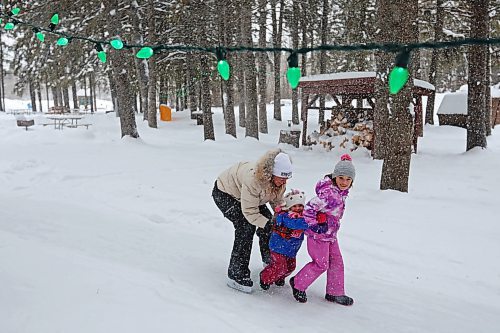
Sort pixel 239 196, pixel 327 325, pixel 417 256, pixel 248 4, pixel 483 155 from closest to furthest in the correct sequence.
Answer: pixel 327 325 < pixel 239 196 < pixel 417 256 < pixel 483 155 < pixel 248 4

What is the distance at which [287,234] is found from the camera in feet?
14.1

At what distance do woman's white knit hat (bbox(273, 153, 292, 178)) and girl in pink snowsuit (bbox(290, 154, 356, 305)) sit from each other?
0.40 metres

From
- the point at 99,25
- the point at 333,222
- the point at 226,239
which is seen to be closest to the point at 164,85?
the point at 99,25

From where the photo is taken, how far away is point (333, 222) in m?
4.22

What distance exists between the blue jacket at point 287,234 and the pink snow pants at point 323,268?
0.47 ft

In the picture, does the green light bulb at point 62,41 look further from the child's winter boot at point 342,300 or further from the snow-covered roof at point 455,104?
the snow-covered roof at point 455,104

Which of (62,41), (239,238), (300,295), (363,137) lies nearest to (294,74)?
(239,238)

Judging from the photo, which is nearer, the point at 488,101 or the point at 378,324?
the point at 378,324

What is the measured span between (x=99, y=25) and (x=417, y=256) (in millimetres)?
15057

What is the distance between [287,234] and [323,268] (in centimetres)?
49

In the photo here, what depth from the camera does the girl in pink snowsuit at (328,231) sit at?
418 cm

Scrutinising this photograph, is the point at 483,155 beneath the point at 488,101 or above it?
beneath

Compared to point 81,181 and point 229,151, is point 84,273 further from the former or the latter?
point 229,151

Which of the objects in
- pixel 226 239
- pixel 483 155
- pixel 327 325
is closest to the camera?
pixel 327 325
